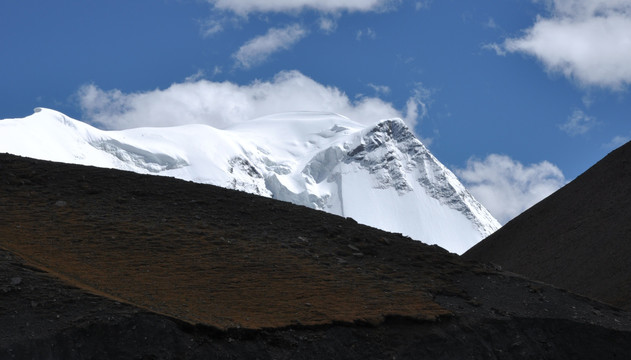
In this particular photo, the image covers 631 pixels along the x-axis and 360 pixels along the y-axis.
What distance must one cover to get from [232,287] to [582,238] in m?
28.2

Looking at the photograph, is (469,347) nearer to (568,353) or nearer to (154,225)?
(568,353)

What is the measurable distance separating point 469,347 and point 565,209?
99.8ft

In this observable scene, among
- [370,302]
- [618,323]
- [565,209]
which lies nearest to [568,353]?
[618,323]

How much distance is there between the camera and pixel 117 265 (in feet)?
81.7

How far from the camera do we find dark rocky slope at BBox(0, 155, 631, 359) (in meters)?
20.0

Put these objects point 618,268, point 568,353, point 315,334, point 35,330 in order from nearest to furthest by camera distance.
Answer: point 35,330
point 315,334
point 568,353
point 618,268

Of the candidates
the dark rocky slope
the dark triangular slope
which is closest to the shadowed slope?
the dark rocky slope

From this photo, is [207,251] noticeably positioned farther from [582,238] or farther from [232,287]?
[582,238]

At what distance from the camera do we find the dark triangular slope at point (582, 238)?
139 feet

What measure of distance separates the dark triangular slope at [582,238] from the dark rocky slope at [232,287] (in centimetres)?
1307

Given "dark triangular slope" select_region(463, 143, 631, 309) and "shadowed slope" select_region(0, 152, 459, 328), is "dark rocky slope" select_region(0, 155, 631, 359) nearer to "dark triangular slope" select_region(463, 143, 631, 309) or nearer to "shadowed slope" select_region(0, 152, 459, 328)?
"shadowed slope" select_region(0, 152, 459, 328)

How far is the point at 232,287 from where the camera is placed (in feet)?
80.4

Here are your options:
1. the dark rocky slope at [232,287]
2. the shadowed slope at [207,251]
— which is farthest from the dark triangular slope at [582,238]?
the shadowed slope at [207,251]

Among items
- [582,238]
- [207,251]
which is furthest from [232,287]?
[582,238]
